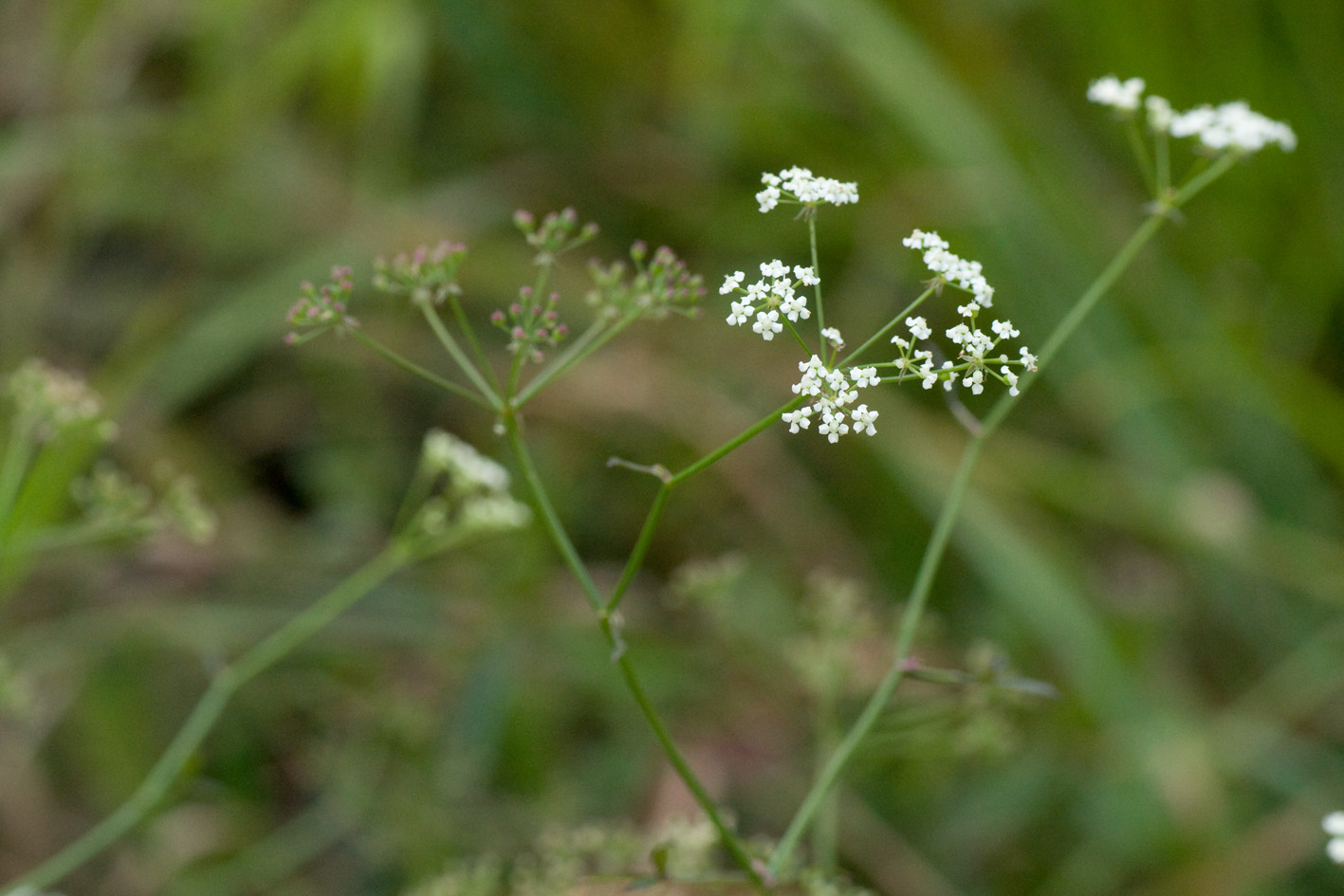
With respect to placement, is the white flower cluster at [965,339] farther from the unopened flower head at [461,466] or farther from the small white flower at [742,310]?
the unopened flower head at [461,466]

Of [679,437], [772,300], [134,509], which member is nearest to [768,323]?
[772,300]

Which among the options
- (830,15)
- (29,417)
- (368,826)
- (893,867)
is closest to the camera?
(29,417)

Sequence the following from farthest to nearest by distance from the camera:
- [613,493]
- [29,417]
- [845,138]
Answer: [845,138] < [613,493] < [29,417]

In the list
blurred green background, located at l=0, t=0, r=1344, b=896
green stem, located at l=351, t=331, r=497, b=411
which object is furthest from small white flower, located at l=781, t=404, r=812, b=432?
blurred green background, located at l=0, t=0, r=1344, b=896

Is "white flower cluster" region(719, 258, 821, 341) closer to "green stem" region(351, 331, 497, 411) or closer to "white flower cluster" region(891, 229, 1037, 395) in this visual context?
"white flower cluster" region(891, 229, 1037, 395)

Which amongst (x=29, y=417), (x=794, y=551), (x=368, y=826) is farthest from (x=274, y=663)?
(x=794, y=551)

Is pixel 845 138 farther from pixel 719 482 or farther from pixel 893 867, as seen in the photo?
pixel 893 867

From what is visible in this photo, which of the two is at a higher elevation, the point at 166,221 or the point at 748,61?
the point at 748,61

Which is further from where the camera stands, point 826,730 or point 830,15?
point 830,15
